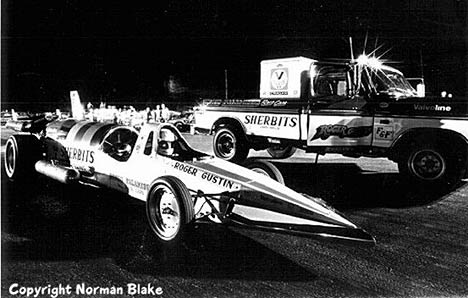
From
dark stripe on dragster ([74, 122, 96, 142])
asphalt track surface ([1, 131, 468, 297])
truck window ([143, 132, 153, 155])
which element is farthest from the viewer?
dark stripe on dragster ([74, 122, 96, 142])

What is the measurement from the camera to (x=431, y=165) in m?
5.66

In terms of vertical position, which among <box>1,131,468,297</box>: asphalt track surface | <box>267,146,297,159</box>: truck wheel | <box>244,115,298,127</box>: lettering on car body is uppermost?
<box>244,115,298,127</box>: lettering on car body

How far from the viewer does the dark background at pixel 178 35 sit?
169 inches

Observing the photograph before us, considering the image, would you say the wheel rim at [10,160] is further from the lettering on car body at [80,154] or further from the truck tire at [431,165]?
the truck tire at [431,165]

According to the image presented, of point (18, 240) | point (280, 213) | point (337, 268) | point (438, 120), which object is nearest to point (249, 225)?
point (280, 213)

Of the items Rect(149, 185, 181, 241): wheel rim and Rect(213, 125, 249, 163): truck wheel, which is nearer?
Rect(149, 185, 181, 241): wheel rim

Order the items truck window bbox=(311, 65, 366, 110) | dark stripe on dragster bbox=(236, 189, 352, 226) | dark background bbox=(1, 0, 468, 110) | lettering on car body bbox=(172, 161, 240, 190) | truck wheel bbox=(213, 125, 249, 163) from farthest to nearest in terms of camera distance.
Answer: truck wheel bbox=(213, 125, 249, 163) → truck window bbox=(311, 65, 366, 110) → dark background bbox=(1, 0, 468, 110) → lettering on car body bbox=(172, 161, 240, 190) → dark stripe on dragster bbox=(236, 189, 352, 226)

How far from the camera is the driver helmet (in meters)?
4.32

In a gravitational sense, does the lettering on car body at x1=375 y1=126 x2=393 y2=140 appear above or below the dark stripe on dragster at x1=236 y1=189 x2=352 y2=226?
above

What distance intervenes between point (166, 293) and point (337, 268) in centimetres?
128

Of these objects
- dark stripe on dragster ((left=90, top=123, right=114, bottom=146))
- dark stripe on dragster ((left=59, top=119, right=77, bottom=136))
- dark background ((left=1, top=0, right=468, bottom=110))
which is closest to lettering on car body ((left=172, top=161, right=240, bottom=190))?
dark stripe on dragster ((left=90, top=123, right=114, bottom=146))

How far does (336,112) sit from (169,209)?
354 centimetres

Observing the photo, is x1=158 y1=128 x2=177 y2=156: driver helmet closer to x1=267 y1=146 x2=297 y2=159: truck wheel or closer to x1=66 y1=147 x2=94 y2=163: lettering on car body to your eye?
x1=66 y1=147 x2=94 y2=163: lettering on car body

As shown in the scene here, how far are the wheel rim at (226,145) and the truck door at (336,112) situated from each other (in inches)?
Answer: 56.2
